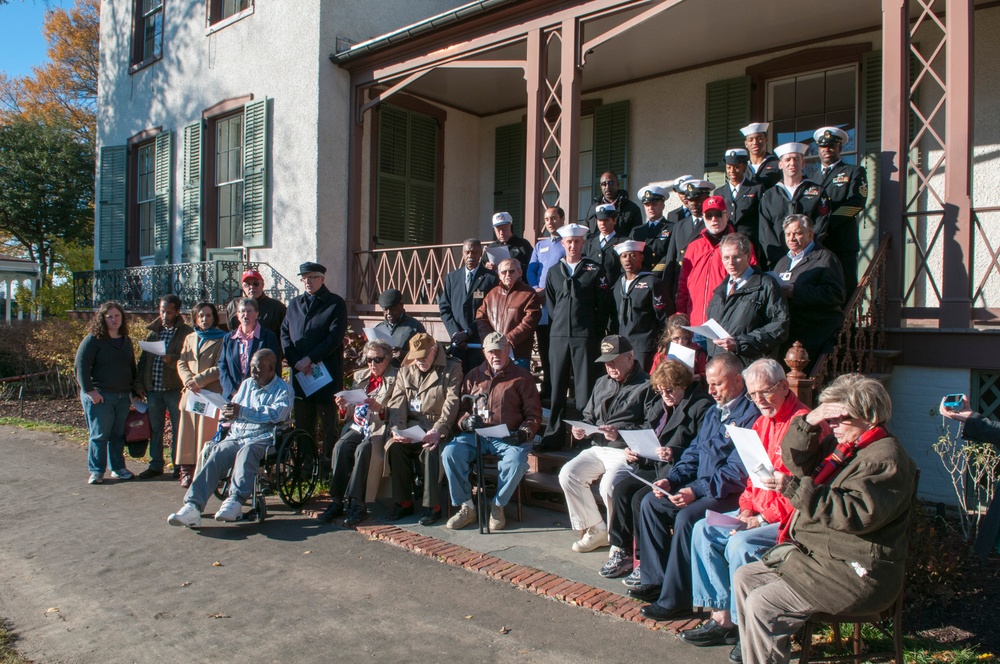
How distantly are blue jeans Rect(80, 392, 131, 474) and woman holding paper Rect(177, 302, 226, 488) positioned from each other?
87 centimetres

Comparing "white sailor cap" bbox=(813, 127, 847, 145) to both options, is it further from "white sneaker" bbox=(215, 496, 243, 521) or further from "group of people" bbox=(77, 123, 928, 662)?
"white sneaker" bbox=(215, 496, 243, 521)

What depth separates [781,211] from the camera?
20.2ft

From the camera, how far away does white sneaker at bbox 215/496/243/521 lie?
20.3 feet

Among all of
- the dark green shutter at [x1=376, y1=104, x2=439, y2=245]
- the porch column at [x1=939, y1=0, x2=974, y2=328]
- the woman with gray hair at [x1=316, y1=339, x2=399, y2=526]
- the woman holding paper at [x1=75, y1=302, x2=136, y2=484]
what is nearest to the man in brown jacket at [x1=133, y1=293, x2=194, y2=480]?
the woman holding paper at [x1=75, y1=302, x2=136, y2=484]

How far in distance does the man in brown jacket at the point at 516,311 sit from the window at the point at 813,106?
14.0ft

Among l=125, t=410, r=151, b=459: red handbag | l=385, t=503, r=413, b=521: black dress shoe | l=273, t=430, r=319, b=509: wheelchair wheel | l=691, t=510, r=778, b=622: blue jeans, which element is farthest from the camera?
l=125, t=410, r=151, b=459: red handbag

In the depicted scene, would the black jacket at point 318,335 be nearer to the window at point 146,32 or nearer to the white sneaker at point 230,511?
the white sneaker at point 230,511

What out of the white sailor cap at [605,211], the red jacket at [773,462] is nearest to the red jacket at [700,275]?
the white sailor cap at [605,211]

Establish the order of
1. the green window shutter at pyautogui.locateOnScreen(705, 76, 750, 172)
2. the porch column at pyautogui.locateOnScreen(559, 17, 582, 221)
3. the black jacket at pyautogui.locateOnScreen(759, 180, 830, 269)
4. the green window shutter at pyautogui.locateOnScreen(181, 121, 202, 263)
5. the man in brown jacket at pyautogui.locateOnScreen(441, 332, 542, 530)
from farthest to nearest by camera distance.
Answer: the green window shutter at pyautogui.locateOnScreen(181, 121, 202, 263) < the green window shutter at pyautogui.locateOnScreen(705, 76, 750, 172) < the porch column at pyautogui.locateOnScreen(559, 17, 582, 221) < the man in brown jacket at pyautogui.locateOnScreen(441, 332, 542, 530) < the black jacket at pyautogui.locateOnScreen(759, 180, 830, 269)

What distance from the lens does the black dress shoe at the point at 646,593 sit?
457 centimetres

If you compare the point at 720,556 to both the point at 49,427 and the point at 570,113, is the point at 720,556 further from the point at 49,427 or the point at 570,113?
the point at 49,427

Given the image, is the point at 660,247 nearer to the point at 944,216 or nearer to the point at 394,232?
the point at 944,216

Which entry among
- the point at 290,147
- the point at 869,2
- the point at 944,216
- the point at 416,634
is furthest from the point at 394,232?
the point at 416,634

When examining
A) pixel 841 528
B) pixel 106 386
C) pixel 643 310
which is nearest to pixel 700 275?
pixel 643 310
